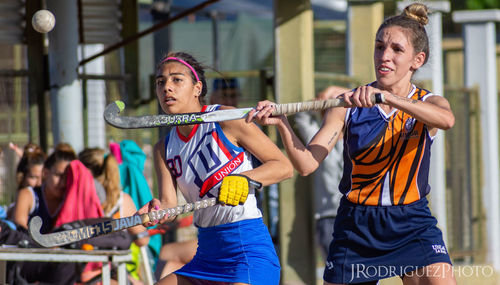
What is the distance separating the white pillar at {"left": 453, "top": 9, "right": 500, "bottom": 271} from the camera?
895 centimetres

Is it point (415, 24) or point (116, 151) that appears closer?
point (415, 24)

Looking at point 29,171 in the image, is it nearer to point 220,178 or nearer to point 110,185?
point 110,185

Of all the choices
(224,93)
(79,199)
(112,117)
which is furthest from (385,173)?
(224,93)

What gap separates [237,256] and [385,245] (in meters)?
0.69

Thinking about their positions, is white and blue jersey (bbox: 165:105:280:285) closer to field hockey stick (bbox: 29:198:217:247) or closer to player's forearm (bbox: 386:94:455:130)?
field hockey stick (bbox: 29:198:217:247)

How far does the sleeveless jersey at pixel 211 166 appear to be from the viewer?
3891 millimetres

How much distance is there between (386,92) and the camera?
3549mm

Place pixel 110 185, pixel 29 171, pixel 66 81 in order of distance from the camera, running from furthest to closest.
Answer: pixel 66 81
pixel 29 171
pixel 110 185

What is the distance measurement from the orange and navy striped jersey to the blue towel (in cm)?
308

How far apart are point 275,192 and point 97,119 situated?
6.04ft

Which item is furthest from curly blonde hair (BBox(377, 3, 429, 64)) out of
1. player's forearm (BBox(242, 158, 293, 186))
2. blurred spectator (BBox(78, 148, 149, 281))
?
blurred spectator (BBox(78, 148, 149, 281))

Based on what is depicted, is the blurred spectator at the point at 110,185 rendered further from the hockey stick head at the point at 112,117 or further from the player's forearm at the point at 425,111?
the player's forearm at the point at 425,111

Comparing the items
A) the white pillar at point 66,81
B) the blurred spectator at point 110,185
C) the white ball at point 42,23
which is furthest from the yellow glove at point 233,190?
the white pillar at point 66,81

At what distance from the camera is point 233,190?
3.60 m
